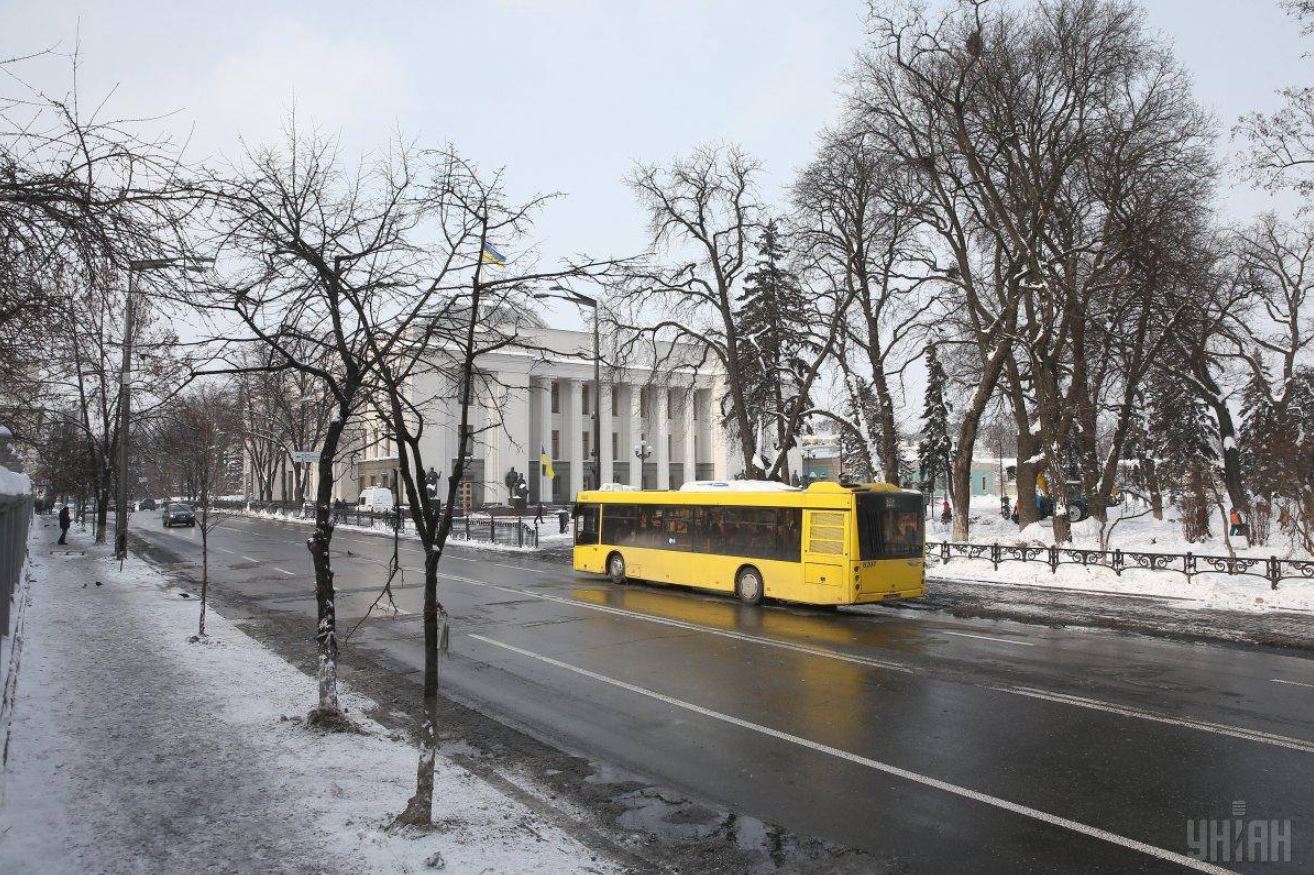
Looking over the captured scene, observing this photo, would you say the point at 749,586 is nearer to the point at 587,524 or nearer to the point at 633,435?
the point at 587,524

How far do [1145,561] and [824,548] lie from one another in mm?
10050

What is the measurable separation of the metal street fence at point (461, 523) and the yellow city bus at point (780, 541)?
6614 millimetres

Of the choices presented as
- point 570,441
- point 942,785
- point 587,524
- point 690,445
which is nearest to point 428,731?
point 942,785

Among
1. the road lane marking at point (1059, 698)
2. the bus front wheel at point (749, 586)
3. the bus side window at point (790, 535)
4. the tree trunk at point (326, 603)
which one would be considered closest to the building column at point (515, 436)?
the bus front wheel at point (749, 586)

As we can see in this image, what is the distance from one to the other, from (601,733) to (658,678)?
2.57 meters

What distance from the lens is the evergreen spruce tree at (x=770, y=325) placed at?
33.5 m

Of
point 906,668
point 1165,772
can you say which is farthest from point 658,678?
point 1165,772

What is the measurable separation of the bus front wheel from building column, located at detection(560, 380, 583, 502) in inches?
2524

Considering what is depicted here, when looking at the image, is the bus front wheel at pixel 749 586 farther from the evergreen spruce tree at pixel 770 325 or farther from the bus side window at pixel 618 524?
the evergreen spruce tree at pixel 770 325

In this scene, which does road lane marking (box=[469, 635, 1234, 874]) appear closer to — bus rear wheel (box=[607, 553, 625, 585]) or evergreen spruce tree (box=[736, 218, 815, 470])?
bus rear wheel (box=[607, 553, 625, 585])

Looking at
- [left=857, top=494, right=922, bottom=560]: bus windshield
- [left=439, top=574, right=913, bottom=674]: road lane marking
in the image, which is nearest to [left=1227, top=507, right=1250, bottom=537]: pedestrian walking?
[left=857, top=494, right=922, bottom=560]: bus windshield

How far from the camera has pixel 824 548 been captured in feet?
59.4

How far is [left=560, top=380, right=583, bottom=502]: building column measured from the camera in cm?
8444

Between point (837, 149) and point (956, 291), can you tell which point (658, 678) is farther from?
point (956, 291)
